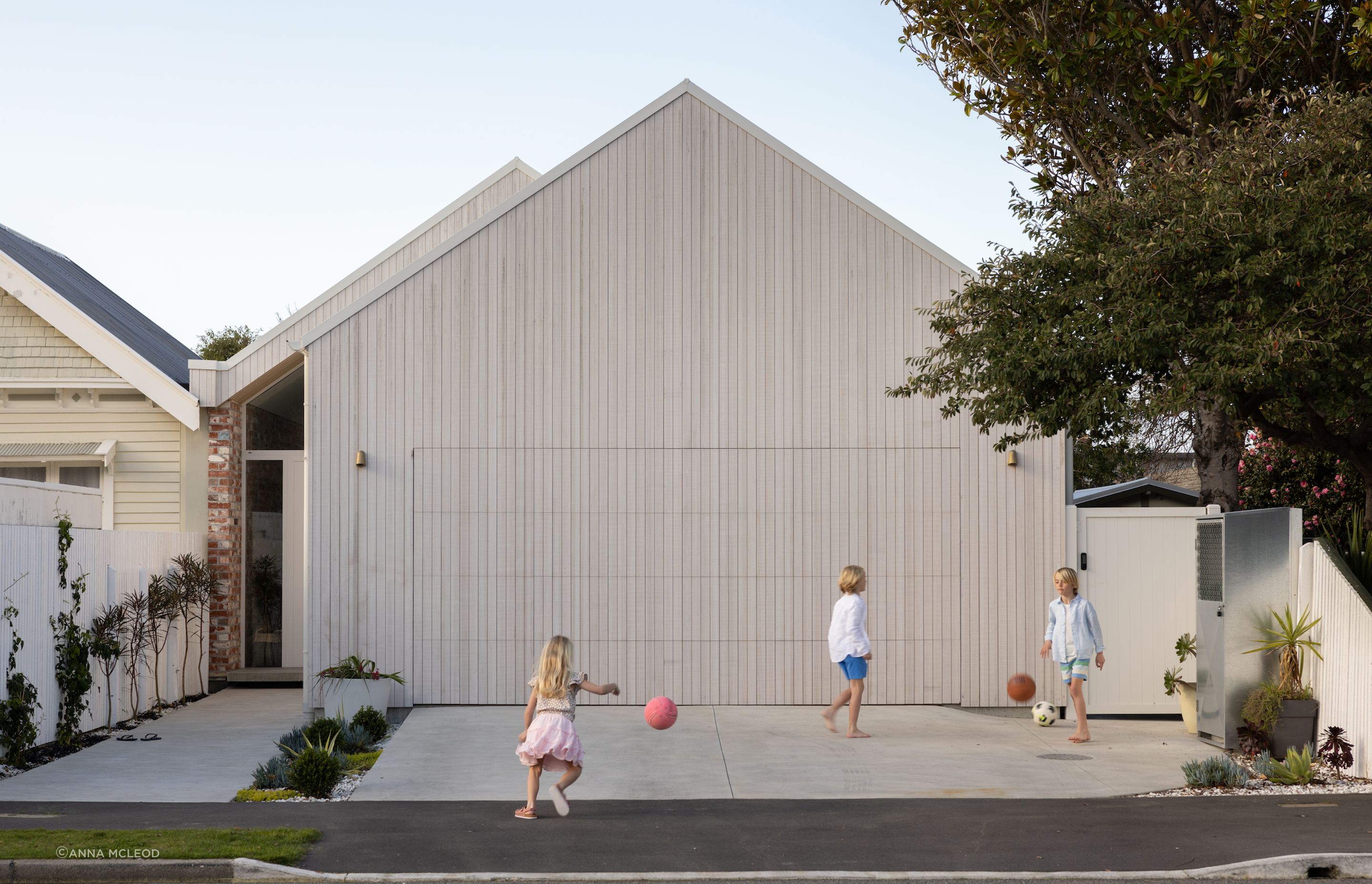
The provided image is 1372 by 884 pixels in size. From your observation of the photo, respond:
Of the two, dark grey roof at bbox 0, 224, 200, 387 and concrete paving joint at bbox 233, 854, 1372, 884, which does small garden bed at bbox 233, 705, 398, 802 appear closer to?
concrete paving joint at bbox 233, 854, 1372, 884

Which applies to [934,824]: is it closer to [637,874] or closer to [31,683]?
[637,874]

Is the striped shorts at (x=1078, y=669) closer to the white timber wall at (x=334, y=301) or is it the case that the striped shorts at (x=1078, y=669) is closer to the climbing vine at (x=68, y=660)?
the climbing vine at (x=68, y=660)

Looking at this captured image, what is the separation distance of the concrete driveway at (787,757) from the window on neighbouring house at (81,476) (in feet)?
19.0

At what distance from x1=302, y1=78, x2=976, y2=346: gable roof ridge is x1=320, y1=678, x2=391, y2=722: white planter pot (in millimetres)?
3549

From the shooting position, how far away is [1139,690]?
12.5 m

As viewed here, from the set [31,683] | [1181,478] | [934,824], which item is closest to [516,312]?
[31,683]

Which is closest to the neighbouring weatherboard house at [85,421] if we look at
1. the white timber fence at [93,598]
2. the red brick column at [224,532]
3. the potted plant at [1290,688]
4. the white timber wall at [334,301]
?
the red brick column at [224,532]

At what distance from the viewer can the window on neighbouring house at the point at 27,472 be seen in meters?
15.5

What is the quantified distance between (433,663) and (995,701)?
575 centimetres

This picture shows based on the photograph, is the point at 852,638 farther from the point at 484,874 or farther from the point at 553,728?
the point at 484,874

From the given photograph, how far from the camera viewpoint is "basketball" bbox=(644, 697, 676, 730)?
878 centimetres

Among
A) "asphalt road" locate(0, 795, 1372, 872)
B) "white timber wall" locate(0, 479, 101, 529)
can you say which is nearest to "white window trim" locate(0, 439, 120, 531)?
"white timber wall" locate(0, 479, 101, 529)

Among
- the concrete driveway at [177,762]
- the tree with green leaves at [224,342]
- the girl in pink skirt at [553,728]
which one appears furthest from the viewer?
the tree with green leaves at [224,342]

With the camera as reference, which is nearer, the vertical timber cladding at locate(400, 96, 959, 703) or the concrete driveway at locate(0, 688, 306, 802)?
the concrete driveway at locate(0, 688, 306, 802)
